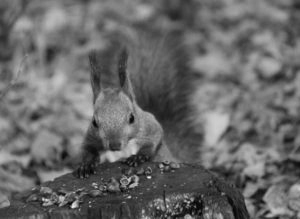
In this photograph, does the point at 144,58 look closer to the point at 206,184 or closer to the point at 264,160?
the point at 264,160

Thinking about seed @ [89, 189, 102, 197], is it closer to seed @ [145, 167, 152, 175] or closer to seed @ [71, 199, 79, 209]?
seed @ [71, 199, 79, 209]

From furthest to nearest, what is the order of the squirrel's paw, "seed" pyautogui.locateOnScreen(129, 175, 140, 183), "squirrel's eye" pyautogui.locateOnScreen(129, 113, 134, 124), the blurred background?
the blurred background → "squirrel's eye" pyautogui.locateOnScreen(129, 113, 134, 124) → the squirrel's paw → "seed" pyautogui.locateOnScreen(129, 175, 140, 183)

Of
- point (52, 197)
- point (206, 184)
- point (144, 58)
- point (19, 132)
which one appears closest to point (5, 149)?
point (19, 132)

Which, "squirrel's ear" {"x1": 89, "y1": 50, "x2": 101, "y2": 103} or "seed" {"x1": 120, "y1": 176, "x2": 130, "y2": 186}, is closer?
"seed" {"x1": 120, "y1": 176, "x2": 130, "y2": 186}

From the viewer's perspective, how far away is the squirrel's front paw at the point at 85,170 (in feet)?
9.91

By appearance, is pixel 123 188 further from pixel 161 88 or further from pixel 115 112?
pixel 161 88

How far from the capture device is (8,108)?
17.4 ft

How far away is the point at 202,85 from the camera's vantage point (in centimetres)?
532

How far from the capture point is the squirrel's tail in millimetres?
4117

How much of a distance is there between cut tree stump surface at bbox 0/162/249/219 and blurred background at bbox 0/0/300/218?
244 mm

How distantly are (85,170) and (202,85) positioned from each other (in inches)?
95.9

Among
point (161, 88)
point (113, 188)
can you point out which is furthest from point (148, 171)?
point (161, 88)

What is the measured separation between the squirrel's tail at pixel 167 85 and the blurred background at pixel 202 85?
0.51ft

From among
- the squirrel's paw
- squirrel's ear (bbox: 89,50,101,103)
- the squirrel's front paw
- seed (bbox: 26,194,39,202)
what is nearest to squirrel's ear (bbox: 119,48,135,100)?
squirrel's ear (bbox: 89,50,101,103)
